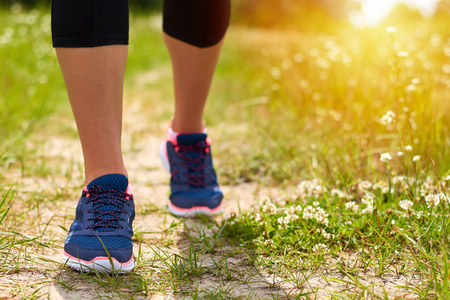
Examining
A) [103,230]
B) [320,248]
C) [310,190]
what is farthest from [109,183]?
[310,190]

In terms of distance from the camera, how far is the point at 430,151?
1.99 metres

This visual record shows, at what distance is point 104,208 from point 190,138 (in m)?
0.64

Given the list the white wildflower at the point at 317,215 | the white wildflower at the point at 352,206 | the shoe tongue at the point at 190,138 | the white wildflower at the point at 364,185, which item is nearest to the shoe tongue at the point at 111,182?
the shoe tongue at the point at 190,138

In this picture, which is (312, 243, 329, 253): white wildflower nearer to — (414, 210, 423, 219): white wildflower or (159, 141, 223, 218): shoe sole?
(414, 210, 423, 219): white wildflower

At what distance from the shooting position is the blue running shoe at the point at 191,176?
1835mm

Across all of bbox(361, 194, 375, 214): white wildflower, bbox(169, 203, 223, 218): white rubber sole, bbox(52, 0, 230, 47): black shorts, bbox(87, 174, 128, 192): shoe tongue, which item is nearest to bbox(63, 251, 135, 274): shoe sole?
bbox(87, 174, 128, 192): shoe tongue

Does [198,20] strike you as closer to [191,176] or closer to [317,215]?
[191,176]

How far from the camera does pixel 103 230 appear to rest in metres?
1.38

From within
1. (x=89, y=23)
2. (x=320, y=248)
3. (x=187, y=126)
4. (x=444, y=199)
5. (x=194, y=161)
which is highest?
(x=89, y=23)

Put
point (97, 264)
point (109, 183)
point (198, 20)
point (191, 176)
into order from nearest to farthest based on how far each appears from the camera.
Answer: point (97, 264)
point (109, 183)
point (198, 20)
point (191, 176)

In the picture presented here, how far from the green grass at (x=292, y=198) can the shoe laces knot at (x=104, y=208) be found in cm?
14

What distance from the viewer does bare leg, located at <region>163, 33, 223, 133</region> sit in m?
1.83

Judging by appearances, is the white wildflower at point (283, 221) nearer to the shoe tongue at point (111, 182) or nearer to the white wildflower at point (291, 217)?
the white wildflower at point (291, 217)

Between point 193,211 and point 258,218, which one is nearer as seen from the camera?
point 258,218
